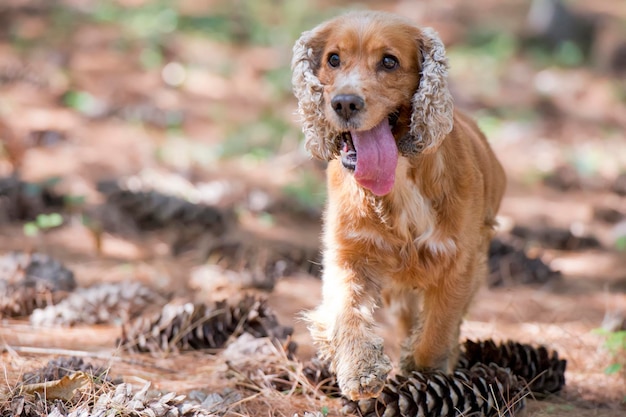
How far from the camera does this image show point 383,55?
3.69m

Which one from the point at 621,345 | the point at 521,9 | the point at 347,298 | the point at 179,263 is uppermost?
the point at 521,9

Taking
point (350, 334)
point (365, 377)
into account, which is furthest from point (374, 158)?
point (365, 377)

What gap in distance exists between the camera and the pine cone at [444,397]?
361 centimetres

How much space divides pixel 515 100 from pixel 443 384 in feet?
26.0

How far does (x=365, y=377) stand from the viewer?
3.44 meters

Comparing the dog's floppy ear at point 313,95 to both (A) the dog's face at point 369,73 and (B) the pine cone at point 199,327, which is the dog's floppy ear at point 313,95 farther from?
(B) the pine cone at point 199,327

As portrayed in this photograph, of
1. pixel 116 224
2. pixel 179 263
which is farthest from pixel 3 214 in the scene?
pixel 179 263

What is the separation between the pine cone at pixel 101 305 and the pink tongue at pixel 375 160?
78.4 inches

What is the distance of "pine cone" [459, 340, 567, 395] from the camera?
13.5 feet

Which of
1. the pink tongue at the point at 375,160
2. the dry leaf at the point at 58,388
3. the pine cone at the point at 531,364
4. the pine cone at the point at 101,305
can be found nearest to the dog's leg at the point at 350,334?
the pink tongue at the point at 375,160

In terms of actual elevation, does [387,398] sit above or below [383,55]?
below

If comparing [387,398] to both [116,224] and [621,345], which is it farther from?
[116,224]

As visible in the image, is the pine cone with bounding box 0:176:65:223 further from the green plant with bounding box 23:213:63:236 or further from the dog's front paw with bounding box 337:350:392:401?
the dog's front paw with bounding box 337:350:392:401

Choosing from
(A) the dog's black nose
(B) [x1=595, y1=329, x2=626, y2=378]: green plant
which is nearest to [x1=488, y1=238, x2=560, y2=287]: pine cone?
(B) [x1=595, y1=329, x2=626, y2=378]: green plant
